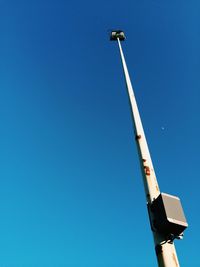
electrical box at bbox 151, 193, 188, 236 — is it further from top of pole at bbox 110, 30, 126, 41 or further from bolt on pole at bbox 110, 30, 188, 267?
top of pole at bbox 110, 30, 126, 41

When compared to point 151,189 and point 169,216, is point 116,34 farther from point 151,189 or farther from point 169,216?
point 169,216

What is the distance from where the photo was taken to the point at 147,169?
12.7 feet

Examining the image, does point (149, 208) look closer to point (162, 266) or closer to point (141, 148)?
point (162, 266)

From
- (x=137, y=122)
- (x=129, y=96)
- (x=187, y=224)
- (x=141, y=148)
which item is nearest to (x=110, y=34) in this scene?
(x=129, y=96)

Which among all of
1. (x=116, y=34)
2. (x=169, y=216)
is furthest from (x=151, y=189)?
(x=116, y=34)

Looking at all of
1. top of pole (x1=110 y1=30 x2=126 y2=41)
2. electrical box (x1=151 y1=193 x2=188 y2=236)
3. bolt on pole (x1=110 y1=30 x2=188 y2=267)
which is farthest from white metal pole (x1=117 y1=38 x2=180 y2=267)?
top of pole (x1=110 y1=30 x2=126 y2=41)

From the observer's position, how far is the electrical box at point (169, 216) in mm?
3037

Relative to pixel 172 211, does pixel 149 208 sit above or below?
above

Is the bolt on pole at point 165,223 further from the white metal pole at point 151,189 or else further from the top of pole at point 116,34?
the top of pole at point 116,34

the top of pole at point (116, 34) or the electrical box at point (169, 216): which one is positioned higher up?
the top of pole at point (116, 34)

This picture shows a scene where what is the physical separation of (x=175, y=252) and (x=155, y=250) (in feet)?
0.69

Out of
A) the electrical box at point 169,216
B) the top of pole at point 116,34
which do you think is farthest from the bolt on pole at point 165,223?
the top of pole at point 116,34

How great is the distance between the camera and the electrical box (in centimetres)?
304

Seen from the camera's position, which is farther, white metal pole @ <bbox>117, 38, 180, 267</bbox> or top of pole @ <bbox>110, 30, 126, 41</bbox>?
top of pole @ <bbox>110, 30, 126, 41</bbox>
